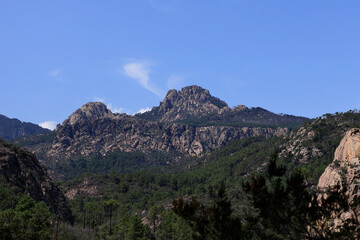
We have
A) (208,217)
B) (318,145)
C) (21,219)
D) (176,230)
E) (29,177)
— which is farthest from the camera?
(318,145)

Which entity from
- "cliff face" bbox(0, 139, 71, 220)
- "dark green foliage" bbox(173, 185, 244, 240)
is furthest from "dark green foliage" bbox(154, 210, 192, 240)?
"dark green foliage" bbox(173, 185, 244, 240)

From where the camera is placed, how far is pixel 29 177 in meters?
155

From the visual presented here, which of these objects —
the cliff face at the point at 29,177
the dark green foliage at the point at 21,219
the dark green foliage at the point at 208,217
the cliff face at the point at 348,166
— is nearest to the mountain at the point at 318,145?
the cliff face at the point at 348,166

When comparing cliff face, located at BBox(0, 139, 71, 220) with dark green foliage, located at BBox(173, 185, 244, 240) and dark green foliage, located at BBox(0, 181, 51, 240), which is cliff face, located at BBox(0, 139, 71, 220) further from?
dark green foliage, located at BBox(173, 185, 244, 240)

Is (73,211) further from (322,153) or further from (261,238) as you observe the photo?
(261,238)

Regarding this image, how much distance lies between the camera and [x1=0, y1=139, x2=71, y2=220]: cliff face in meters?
148

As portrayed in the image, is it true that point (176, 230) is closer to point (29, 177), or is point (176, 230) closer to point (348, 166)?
point (348, 166)

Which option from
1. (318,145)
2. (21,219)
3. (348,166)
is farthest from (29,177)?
(318,145)

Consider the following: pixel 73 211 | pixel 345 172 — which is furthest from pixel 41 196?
pixel 345 172

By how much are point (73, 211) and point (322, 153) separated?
116027 millimetres

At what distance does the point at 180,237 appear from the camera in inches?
3824

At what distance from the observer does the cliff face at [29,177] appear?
147625 mm

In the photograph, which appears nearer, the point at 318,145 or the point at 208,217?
the point at 208,217

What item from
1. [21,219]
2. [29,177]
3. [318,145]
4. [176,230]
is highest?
[318,145]
